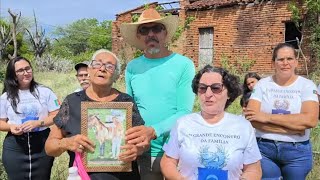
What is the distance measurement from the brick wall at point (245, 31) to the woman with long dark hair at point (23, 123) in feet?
44.4

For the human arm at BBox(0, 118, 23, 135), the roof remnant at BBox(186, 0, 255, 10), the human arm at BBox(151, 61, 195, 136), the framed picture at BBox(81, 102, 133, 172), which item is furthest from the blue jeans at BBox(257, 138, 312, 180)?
the roof remnant at BBox(186, 0, 255, 10)

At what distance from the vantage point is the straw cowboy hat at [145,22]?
3.27m

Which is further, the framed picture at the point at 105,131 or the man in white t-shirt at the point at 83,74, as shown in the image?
the man in white t-shirt at the point at 83,74

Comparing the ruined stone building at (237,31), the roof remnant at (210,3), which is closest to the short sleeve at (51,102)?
the ruined stone building at (237,31)

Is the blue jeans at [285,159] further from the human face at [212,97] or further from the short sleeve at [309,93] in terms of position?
the human face at [212,97]

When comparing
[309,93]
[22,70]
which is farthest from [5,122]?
[309,93]

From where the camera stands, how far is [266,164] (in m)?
3.70

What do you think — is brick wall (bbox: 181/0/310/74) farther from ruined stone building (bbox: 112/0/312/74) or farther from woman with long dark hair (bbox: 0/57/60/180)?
woman with long dark hair (bbox: 0/57/60/180)

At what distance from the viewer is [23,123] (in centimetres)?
422

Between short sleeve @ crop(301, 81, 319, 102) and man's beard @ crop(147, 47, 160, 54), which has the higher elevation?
man's beard @ crop(147, 47, 160, 54)

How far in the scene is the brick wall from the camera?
17.3m

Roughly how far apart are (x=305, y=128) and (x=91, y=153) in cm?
182

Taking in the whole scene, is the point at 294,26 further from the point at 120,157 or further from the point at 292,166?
the point at 120,157

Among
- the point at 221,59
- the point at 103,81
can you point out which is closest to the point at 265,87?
the point at 103,81
